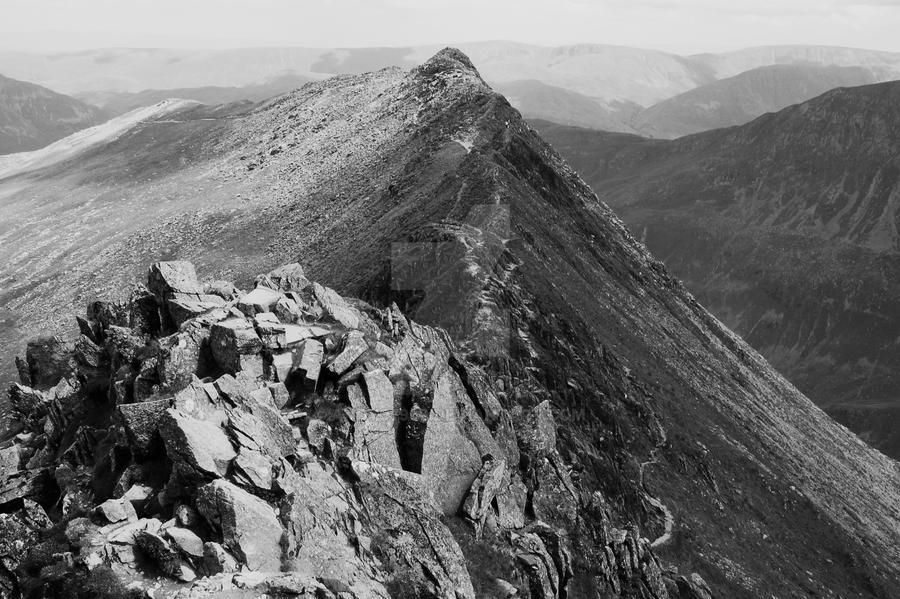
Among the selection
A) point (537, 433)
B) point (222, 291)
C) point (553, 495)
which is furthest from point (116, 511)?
point (537, 433)

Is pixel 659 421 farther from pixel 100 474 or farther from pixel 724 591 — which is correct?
pixel 100 474

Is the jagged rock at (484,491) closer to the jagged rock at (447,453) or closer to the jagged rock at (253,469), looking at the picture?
the jagged rock at (447,453)

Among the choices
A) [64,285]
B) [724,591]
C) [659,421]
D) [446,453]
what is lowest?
[724,591]

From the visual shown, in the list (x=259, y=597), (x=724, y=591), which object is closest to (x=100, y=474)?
(x=259, y=597)

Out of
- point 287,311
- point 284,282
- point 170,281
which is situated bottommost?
point 287,311

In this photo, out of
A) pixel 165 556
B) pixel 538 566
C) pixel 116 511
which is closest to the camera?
pixel 165 556

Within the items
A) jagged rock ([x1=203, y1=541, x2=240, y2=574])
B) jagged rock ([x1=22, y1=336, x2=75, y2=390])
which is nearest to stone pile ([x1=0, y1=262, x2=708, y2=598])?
jagged rock ([x1=203, y1=541, x2=240, y2=574])

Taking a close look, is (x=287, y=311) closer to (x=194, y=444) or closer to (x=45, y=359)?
(x=194, y=444)
